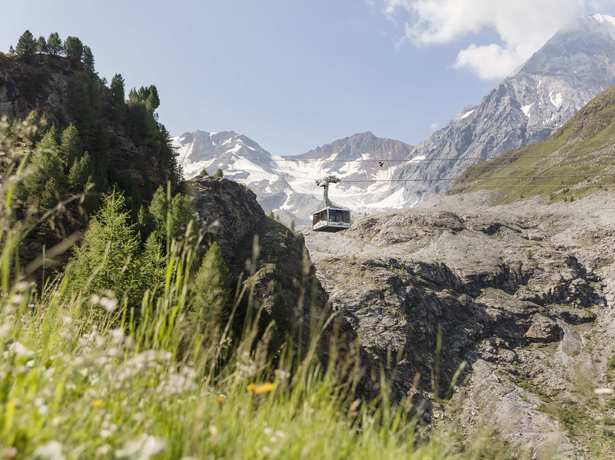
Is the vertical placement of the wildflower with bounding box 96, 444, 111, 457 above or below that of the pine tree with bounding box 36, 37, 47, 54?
below

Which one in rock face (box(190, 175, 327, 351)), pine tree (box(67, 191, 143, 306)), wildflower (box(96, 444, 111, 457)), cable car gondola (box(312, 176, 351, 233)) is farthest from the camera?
rock face (box(190, 175, 327, 351))

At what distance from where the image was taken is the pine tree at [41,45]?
82537 mm

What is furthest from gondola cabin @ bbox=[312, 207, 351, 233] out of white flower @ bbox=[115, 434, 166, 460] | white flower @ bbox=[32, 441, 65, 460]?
white flower @ bbox=[32, 441, 65, 460]

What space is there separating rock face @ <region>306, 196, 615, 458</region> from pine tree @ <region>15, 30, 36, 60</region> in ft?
247

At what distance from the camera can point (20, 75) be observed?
7544 centimetres

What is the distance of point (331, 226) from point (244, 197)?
3507cm

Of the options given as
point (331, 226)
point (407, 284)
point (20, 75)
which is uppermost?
point (20, 75)

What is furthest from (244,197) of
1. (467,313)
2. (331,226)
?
(467,313)

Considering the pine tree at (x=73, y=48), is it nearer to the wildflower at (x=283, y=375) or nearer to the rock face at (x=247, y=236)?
the rock face at (x=247, y=236)

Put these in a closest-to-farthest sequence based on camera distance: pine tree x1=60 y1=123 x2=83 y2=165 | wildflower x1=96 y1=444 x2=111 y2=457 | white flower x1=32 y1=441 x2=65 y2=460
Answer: white flower x1=32 y1=441 x2=65 y2=460, wildflower x1=96 y1=444 x2=111 y2=457, pine tree x1=60 y1=123 x2=83 y2=165

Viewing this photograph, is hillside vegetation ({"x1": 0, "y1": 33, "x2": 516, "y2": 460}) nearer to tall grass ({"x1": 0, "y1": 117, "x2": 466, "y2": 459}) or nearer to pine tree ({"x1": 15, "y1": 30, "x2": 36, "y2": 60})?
tall grass ({"x1": 0, "y1": 117, "x2": 466, "y2": 459})

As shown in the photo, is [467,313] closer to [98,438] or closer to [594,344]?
[594,344]

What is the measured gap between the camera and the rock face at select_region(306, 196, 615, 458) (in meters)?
107

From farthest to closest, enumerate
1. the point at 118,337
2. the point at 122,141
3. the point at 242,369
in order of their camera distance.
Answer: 1. the point at 122,141
2. the point at 242,369
3. the point at 118,337
